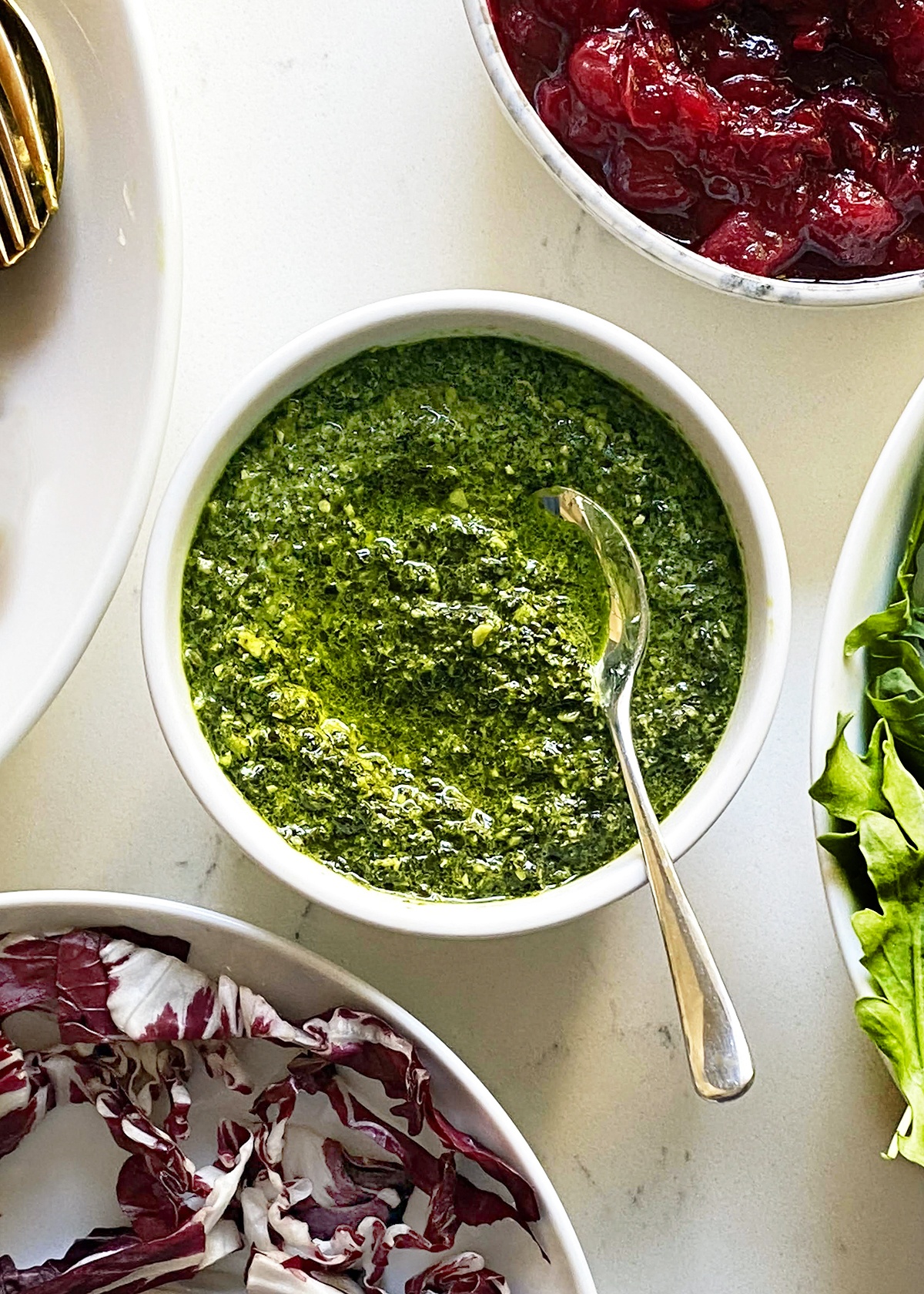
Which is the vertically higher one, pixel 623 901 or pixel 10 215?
pixel 10 215

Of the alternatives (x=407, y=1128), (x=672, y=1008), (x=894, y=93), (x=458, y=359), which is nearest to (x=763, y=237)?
(x=894, y=93)

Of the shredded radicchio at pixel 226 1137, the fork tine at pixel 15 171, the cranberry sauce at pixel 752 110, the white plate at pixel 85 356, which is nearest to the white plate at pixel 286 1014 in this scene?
the shredded radicchio at pixel 226 1137

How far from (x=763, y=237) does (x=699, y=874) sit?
52 cm

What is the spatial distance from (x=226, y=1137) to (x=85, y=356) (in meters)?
0.64

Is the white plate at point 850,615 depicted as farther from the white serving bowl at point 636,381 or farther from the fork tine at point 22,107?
the fork tine at point 22,107

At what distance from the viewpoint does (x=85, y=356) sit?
1111mm

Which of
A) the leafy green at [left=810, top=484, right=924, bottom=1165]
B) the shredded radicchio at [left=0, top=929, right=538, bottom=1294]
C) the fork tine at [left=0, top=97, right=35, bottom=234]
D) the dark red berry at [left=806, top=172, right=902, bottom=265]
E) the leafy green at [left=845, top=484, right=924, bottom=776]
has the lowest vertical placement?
the shredded radicchio at [left=0, top=929, right=538, bottom=1294]

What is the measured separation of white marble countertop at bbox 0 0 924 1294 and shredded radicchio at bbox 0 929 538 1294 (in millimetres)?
98

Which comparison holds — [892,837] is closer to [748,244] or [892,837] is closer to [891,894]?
[891,894]

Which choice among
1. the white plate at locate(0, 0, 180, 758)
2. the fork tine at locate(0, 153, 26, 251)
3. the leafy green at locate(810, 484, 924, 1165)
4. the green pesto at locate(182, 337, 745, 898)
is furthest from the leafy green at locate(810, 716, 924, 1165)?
the fork tine at locate(0, 153, 26, 251)

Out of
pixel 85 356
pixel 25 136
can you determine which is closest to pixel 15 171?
pixel 25 136

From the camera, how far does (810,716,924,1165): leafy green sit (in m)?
1.00

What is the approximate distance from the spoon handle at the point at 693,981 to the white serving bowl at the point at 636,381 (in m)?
0.02

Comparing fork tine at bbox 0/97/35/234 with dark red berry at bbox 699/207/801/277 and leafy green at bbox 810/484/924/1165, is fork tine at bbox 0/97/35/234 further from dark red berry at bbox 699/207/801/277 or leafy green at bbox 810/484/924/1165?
leafy green at bbox 810/484/924/1165
